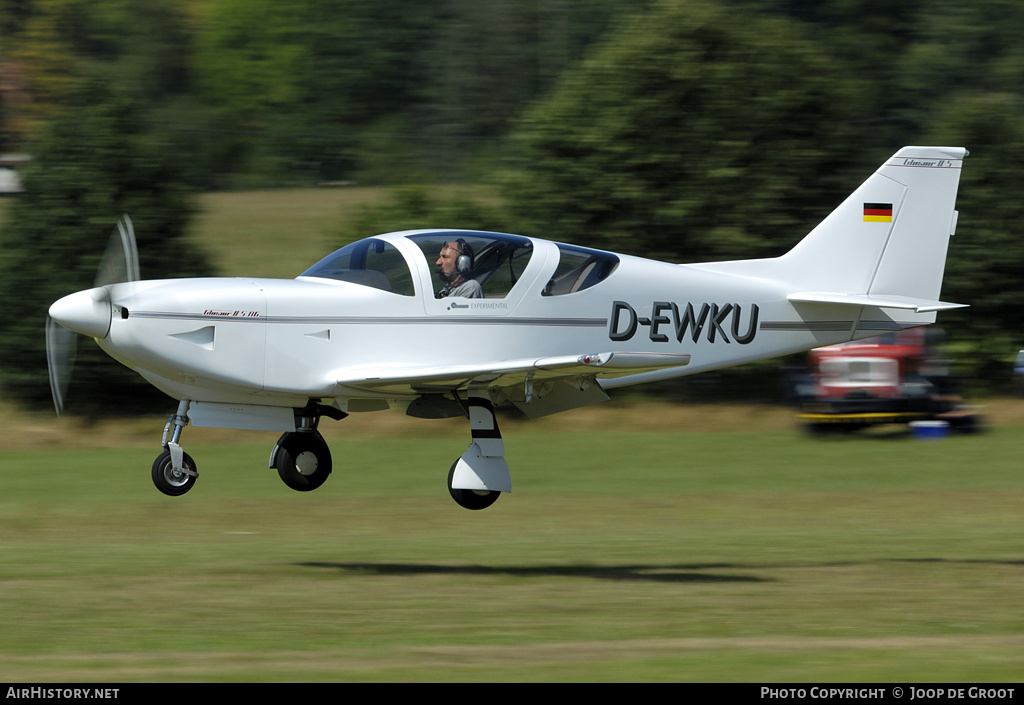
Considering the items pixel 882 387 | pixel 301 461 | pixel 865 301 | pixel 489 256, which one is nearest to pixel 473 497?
pixel 301 461

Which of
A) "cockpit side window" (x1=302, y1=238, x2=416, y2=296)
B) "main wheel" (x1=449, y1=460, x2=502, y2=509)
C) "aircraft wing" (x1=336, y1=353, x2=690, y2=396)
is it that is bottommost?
"main wheel" (x1=449, y1=460, x2=502, y2=509)

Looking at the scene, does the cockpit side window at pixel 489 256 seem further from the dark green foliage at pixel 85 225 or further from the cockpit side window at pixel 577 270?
the dark green foliage at pixel 85 225

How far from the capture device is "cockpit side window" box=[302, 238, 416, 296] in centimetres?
970

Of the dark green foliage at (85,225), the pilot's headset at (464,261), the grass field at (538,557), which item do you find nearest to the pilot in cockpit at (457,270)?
the pilot's headset at (464,261)

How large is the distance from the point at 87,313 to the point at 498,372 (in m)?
3.11

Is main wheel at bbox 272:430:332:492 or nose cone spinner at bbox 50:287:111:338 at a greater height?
nose cone spinner at bbox 50:287:111:338

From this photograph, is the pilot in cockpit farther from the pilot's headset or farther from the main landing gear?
the main landing gear

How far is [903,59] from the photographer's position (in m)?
44.2

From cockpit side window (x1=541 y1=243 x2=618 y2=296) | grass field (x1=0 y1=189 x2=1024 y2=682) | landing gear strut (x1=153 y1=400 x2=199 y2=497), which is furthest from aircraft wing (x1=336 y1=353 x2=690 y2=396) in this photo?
grass field (x1=0 y1=189 x2=1024 y2=682)

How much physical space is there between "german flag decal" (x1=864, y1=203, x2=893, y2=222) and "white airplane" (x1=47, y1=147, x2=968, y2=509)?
20 centimetres

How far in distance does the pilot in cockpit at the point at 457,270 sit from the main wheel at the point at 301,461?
6.03 feet

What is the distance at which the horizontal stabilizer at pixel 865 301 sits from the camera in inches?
422

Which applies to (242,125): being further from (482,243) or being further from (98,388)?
(482,243)

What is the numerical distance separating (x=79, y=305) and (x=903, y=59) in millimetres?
40408
